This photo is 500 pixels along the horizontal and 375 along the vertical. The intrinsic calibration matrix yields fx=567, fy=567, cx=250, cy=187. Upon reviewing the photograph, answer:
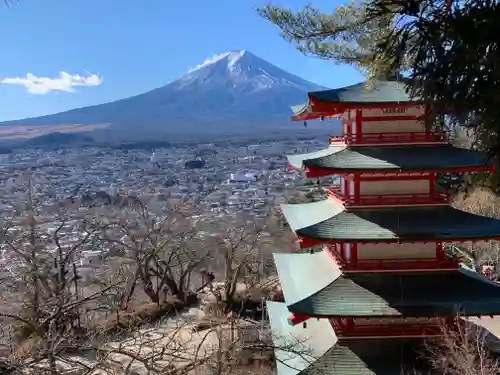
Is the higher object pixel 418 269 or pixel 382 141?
pixel 382 141

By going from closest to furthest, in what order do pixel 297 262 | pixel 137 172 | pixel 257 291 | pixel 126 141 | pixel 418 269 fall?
pixel 418 269 < pixel 297 262 < pixel 257 291 < pixel 137 172 < pixel 126 141

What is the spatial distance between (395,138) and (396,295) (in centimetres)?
242

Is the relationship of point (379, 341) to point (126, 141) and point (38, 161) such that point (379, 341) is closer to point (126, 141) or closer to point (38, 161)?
point (38, 161)

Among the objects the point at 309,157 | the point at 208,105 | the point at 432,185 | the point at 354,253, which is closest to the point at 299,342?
the point at 354,253

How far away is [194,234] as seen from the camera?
78.5ft

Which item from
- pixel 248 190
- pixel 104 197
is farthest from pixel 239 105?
pixel 104 197

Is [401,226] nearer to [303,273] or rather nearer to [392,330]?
[392,330]

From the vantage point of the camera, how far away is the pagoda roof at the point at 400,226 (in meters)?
8.38

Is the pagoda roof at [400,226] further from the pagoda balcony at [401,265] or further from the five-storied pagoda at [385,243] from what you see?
the pagoda balcony at [401,265]

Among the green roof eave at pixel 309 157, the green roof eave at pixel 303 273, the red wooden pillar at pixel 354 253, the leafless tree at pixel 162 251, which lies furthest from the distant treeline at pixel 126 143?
the red wooden pillar at pixel 354 253

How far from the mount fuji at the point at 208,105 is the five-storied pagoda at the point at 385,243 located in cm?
10510

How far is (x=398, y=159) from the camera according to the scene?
28.2ft

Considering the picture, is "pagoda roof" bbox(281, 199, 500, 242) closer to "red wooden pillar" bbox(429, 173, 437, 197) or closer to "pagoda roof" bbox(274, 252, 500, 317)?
"red wooden pillar" bbox(429, 173, 437, 197)

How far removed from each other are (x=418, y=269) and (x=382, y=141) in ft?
6.78
